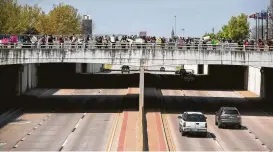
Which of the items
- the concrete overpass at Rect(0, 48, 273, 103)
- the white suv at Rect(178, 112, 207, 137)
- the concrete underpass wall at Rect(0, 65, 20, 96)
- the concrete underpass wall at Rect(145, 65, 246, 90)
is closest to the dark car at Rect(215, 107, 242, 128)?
the white suv at Rect(178, 112, 207, 137)

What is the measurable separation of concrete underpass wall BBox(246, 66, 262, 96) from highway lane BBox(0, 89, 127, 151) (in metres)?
21.3

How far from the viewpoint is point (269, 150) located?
127 feet

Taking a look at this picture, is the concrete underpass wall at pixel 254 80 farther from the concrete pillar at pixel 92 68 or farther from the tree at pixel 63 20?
the tree at pixel 63 20

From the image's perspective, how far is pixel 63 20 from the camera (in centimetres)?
12950

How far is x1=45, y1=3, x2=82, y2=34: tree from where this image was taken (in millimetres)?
126188

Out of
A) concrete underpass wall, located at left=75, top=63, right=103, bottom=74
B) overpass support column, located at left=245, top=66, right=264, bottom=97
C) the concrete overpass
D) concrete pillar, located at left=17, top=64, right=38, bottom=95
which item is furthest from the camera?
concrete underpass wall, located at left=75, top=63, right=103, bottom=74

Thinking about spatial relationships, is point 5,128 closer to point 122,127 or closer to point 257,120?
point 122,127

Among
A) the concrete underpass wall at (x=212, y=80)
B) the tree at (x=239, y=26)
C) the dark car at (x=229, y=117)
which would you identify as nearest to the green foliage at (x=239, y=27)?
the tree at (x=239, y=26)

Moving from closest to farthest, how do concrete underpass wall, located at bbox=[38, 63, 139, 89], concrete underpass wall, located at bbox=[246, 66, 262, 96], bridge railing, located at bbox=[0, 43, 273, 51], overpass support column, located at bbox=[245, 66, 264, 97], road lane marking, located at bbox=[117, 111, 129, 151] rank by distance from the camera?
road lane marking, located at bbox=[117, 111, 129, 151], bridge railing, located at bbox=[0, 43, 273, 51], overpass support column, located at bbox=[245, 66, 264, 97], concrete underpass wall, located at bbox=[246, 66, 262, 96], concrete underpass wall, located at bbox=[38, 63, 139, 89]

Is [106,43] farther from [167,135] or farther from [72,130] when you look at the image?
[167,135]

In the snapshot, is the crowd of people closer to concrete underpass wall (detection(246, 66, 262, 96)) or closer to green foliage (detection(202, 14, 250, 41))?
concrete underpass wall (detection(246, 66, 262, 96))

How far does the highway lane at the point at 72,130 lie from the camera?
128 ft

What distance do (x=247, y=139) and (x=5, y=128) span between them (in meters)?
21.0

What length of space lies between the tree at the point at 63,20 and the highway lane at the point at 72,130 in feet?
209
